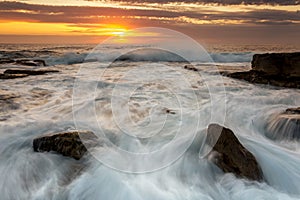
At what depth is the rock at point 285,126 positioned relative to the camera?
6914 mm

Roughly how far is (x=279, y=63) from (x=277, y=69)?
1.20ft

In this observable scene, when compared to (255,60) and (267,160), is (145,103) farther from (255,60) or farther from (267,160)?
(255,60)

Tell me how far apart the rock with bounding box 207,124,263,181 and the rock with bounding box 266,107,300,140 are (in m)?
2.09

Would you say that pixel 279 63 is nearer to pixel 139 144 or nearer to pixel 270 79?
pixel 270 79

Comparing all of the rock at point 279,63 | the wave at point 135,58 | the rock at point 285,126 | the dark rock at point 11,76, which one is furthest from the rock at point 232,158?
the wave at point 135,58

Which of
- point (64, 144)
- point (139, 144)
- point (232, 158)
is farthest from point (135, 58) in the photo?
point (232, 158)

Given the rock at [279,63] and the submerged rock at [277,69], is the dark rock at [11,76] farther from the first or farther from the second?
the rock at [279,63]

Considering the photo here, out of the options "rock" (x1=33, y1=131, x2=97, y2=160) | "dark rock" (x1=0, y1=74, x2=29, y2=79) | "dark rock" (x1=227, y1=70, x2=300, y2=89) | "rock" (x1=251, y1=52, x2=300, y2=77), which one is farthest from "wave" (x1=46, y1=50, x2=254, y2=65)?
"rock" (x1=33, y1=131, x2=97, y2=160)

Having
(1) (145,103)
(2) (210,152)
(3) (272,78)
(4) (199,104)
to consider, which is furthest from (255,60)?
(2) (210,152)

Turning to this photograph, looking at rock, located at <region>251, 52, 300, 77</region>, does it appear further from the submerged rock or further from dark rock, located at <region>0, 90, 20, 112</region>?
dark rock, located at <region>0, 90, 20, 112</region>

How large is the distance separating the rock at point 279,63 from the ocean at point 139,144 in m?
1.25

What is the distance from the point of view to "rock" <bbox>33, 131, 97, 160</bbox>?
17.7 feet

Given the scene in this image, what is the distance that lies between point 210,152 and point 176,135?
5.09 feet

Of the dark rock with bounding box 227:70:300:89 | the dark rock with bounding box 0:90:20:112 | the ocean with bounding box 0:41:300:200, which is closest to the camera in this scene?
the ocean with bounding box 0:41:300:200
